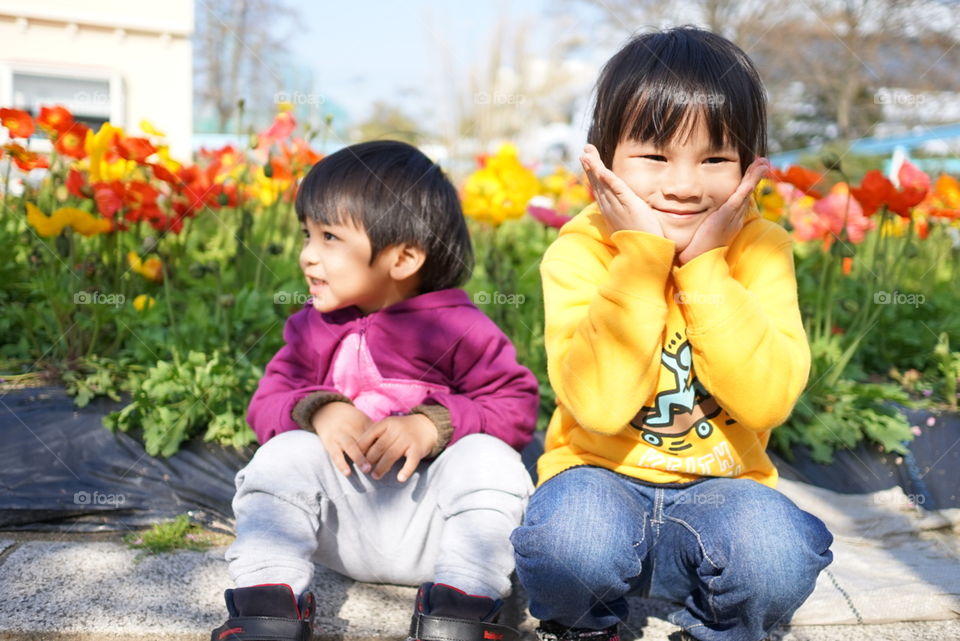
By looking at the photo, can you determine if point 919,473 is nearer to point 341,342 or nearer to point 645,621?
point 645,621

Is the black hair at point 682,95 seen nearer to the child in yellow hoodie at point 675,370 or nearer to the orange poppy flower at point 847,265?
the child in yellow hoodie at point 675,370

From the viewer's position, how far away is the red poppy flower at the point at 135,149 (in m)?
2.25

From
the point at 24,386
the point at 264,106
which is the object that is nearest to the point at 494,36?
the point at 264,106

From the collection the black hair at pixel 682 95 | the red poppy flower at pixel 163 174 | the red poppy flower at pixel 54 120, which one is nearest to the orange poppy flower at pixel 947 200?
the black hair at pixel 682 95

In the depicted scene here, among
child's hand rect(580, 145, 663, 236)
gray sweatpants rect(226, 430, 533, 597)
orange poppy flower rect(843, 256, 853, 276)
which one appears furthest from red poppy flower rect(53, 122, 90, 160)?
orange poppy flower rect(843, 256, 853, 276)

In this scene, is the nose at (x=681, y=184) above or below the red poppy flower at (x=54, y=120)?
below

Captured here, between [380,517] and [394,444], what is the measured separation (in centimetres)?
19

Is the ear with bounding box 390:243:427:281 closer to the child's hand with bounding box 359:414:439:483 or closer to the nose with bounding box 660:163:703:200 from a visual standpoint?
the child's hand with bounding box 359:414:439:483

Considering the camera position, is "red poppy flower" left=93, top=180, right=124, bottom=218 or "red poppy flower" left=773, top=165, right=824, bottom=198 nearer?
"red poppy flower" left=773, top=165, right=824, bottom=198

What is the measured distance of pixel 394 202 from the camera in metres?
1.61

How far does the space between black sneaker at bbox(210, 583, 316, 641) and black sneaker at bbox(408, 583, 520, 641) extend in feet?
0.58

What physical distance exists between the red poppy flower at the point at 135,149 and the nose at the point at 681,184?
5.03 ft

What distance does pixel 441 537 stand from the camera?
1.49 m

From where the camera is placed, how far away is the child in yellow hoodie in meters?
1.27
